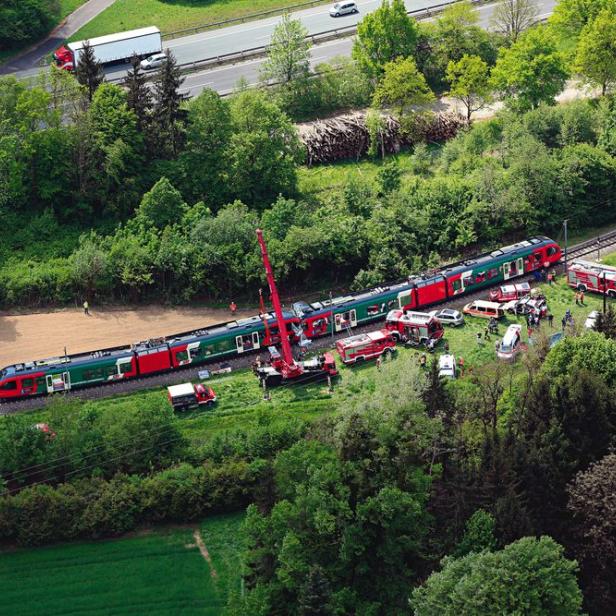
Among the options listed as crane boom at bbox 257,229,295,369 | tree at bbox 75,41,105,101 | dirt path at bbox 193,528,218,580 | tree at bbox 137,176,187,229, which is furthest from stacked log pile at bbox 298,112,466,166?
dirt path at bbox 193,528,218,580

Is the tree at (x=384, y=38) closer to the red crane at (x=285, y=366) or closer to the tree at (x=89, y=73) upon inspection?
the tree at (x=89, y=73)

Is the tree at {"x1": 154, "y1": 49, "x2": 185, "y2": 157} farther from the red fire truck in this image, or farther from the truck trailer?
the red fire truck

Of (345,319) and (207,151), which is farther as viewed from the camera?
(207,151)

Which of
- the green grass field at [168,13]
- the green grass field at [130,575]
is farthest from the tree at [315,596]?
the green grass field at [168,13]

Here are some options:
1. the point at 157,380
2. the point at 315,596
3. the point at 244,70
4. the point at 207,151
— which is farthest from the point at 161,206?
the point at 315,596

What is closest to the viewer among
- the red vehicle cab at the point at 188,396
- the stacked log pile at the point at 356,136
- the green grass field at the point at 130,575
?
the green grass field at the point at 130,575

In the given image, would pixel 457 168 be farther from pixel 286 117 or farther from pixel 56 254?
pixel 56 254

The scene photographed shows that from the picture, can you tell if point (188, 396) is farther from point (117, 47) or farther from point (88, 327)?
point (117, 47)
